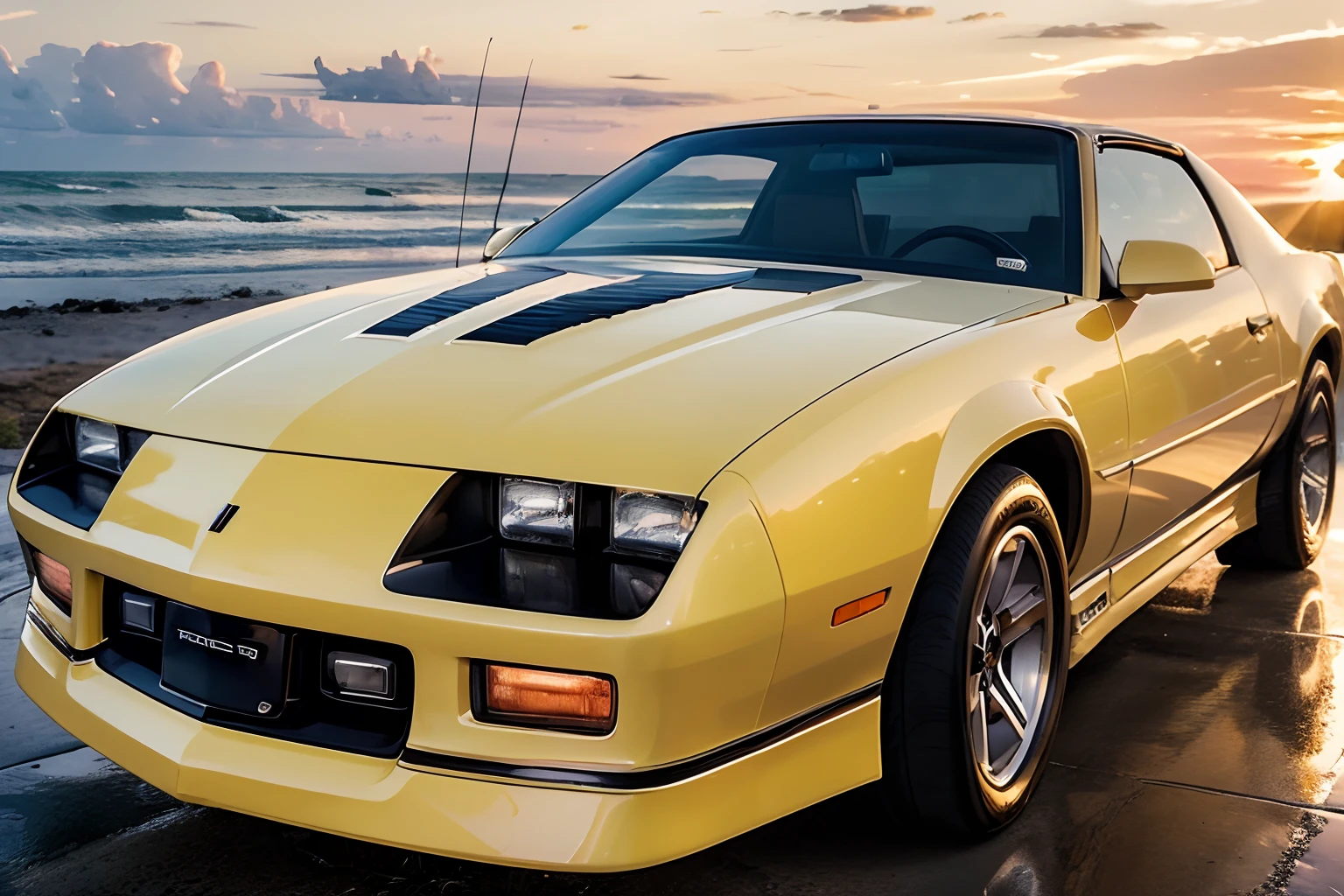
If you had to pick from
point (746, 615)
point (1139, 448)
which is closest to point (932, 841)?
point (746, 615)

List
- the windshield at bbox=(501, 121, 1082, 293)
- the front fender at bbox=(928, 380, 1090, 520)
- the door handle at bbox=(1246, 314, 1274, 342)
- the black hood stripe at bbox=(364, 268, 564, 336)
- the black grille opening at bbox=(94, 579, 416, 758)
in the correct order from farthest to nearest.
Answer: the door handle at bbox=(1246, 314, 1274, 342), the windshield at bbox=(501, 121, 1082, 293), the black hood stripe at bbox=(364, 268, 564, 336), the front fender at bbox=(928, 380, 1090, 520), the black grille opening at bbox=(94, 579, 416, 758)

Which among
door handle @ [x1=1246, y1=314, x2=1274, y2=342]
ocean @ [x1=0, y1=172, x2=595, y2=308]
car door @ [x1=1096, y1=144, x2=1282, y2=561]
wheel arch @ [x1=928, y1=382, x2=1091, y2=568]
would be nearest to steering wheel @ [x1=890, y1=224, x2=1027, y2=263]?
car door @ [x1=1096, y1=144, x2=1282, y2=561]

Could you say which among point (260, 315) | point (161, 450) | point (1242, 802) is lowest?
point (1242, 802)

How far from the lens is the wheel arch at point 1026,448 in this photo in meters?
2.00

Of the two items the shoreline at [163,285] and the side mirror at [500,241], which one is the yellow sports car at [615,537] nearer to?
the side mirror at [500,241]

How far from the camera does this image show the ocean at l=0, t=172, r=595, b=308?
1930cm

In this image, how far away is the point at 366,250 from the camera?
2311cm

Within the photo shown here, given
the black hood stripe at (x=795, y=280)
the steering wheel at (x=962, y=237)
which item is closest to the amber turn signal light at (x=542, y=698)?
the black hood stripe at (x=795, y=280)

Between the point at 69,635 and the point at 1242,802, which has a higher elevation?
the point at 69,635

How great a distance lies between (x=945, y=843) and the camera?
218 centimetres

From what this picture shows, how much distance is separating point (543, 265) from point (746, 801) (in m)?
1.70

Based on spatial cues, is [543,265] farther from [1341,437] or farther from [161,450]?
[1341,437]

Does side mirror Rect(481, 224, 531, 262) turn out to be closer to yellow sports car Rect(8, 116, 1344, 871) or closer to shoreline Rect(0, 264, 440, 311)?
yellow sports car Rect(8, 116, 1344, 871)

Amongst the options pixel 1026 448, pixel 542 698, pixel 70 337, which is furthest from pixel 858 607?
pixel 70 337
